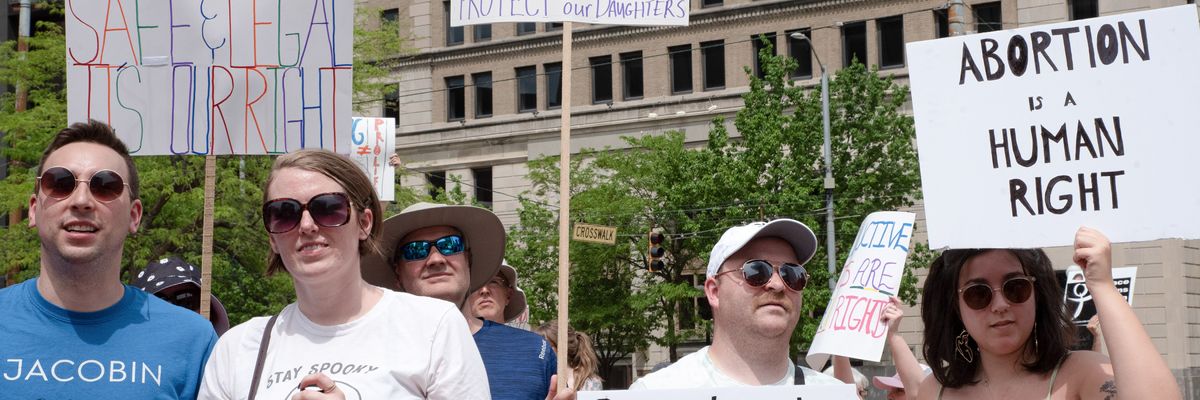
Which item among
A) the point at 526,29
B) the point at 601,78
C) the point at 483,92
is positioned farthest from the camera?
the point at 483,92

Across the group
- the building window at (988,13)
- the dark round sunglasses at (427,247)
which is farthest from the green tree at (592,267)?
the dark round sunglasses at (427,247)

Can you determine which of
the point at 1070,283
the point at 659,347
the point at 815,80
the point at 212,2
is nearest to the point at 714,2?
the point at 815,80

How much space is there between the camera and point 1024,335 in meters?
4.13

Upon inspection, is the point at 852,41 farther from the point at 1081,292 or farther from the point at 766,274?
A: the point at 766,274

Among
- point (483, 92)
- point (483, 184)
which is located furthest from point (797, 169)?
point (483, 92)

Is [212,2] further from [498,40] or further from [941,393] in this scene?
[498,40]

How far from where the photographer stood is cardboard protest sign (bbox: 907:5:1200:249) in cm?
421

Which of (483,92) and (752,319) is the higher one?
(483,92)

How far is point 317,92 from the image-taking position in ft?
20.0

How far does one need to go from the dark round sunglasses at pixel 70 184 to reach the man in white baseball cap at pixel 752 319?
1.65 meters

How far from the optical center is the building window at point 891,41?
1497 inches

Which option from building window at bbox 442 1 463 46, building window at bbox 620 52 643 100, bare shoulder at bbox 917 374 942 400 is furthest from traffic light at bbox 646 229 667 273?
bare shoulder at bbox 917 374 942 400

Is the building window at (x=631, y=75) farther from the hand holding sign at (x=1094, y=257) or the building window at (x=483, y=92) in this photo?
the hand holding sign at (x=1094, y=257)

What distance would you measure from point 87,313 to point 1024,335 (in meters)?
2.73
